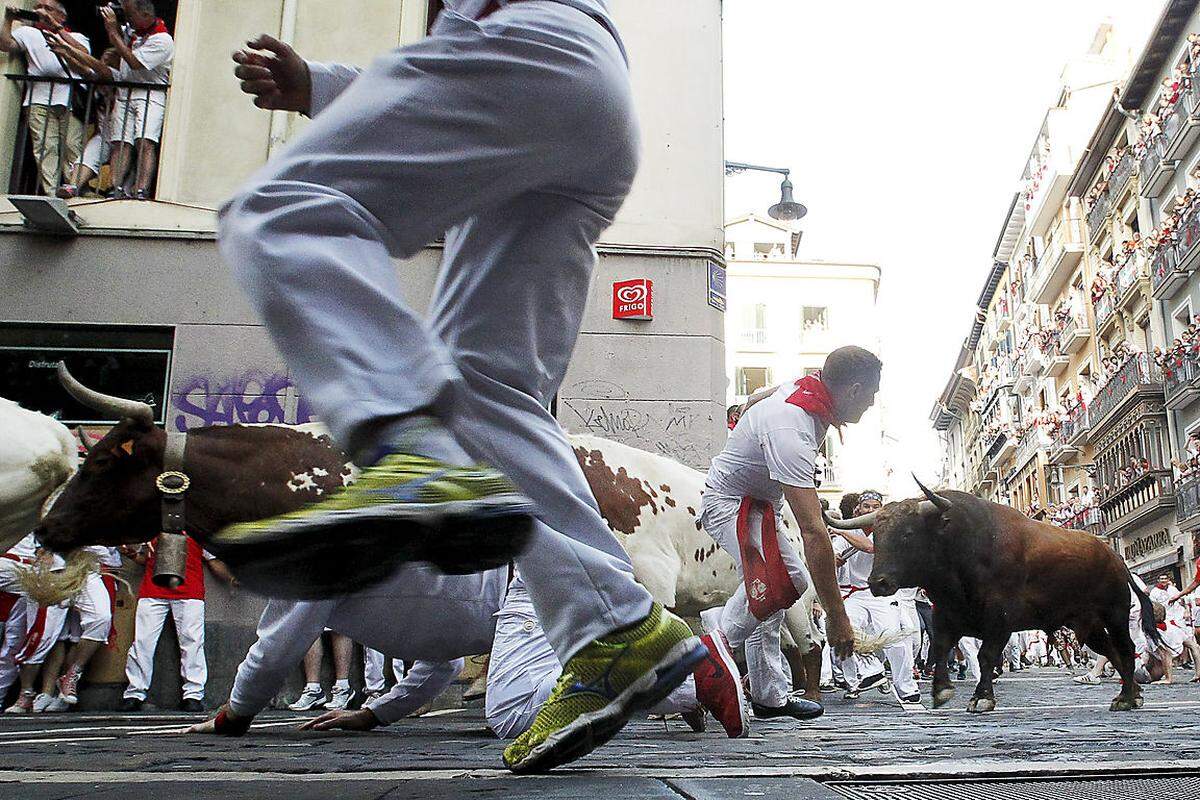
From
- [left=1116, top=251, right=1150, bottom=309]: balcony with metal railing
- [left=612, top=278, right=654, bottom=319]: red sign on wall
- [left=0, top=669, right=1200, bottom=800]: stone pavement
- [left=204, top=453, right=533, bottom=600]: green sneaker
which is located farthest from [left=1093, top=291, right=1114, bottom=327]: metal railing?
[left=204, top=453, right=533, bottom=600]: green sneaker

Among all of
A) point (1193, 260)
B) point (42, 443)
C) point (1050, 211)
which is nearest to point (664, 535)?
point (42, 443)

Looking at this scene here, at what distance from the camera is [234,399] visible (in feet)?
33.0

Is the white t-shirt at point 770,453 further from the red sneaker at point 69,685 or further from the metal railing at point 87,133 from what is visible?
the metal railing at point 87,133

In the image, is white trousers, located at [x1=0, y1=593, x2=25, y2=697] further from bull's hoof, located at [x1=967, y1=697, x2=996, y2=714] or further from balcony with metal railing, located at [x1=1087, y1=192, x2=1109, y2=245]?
balcony with metal railing, located at [x1=1087, y1=192, x2=1109, y2=245]

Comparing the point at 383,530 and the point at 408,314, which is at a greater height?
the point at 408,314

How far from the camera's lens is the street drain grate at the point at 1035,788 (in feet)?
5.66

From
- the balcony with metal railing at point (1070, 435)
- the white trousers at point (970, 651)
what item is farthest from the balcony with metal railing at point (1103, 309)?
the white trousers at point (970, 651)

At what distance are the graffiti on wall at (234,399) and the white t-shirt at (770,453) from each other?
5323mm

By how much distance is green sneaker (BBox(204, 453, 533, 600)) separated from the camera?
140cm

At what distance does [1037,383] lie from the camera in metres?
64.5

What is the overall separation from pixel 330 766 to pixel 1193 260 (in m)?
41.3

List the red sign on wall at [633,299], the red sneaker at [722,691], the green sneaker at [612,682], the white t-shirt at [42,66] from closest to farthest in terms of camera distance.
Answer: the green sneaker at [612,682] < the red sneaker at [722,691] < the red sign on wall at [633,299] < the white t-shirt at [42,66]

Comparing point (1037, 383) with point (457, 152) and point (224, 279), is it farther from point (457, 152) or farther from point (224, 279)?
point (457, 152)

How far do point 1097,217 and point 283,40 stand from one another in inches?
1807
